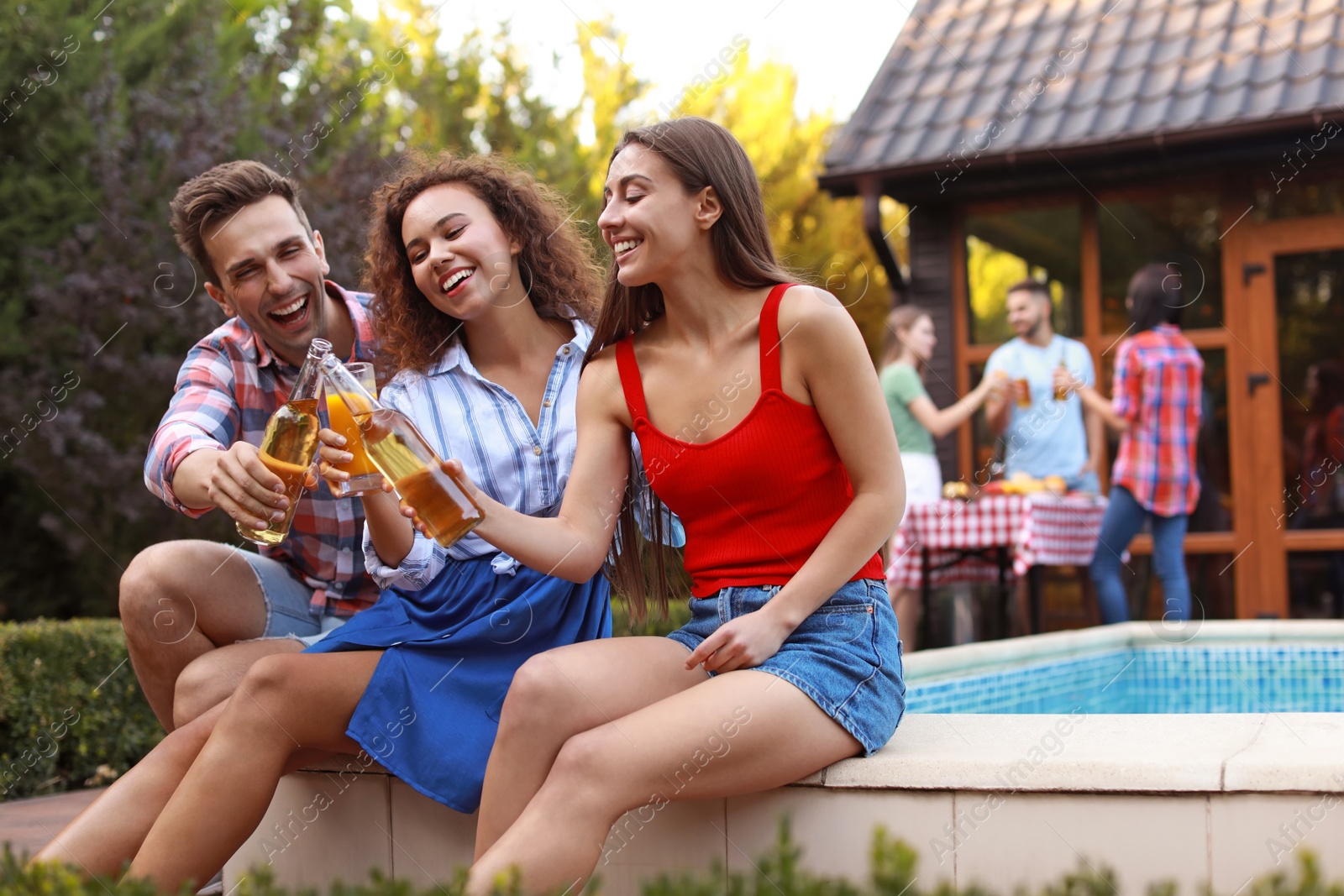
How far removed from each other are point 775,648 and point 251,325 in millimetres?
1542

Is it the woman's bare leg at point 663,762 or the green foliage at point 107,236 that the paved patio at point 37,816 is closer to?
the woman's bare leg at point 663,762

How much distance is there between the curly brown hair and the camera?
278 centimetres

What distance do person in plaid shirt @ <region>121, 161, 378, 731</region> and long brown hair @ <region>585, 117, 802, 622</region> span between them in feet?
2.40

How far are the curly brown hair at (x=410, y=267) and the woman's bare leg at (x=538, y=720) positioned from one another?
0.91 m

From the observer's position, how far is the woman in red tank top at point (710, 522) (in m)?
2.05

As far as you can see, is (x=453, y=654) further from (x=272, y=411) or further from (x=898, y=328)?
(x=898, y=328)

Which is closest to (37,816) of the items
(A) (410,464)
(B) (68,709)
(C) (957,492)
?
(B) (68,709)

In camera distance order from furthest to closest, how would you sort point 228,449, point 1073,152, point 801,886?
point 1073,152 → point 228,449 → point 801,886

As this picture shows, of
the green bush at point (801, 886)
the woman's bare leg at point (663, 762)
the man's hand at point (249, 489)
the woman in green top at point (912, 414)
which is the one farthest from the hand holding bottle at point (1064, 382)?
the green bush at point (801, 886)

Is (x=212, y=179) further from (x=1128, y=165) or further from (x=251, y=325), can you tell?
(x=1128, y=165)

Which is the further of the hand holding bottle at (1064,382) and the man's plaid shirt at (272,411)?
the hand holding bottle at (1064,382)

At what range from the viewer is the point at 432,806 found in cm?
250

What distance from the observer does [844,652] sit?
2.23 m

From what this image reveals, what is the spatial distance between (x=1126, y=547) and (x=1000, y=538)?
1.97 feet
